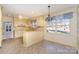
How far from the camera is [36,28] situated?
116 inches

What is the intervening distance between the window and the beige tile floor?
443 millimetres

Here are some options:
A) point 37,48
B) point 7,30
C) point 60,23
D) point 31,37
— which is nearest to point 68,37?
point 60,23

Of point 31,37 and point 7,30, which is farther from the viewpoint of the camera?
point 31,37

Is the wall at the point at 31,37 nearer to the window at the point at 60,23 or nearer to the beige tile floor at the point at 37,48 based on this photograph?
the beige tile floor at the point at 37,48

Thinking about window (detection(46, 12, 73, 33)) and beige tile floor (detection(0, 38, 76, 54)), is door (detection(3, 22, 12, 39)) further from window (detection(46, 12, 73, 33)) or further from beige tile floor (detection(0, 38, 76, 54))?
window (detection(46, 12, 73, 33))

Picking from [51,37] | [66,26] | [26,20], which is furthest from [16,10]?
[66,26]

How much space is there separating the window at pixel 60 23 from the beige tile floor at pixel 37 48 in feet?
1.45

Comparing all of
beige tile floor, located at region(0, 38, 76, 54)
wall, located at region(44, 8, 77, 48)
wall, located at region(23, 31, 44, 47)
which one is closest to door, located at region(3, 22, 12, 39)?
beige tile floor, located at region(0, 38, 76, 54)

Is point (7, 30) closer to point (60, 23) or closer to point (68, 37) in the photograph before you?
point (60, 23)

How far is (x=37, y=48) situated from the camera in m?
2.81

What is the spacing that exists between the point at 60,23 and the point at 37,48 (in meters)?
1.01

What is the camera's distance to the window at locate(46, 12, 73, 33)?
9.18 feet
